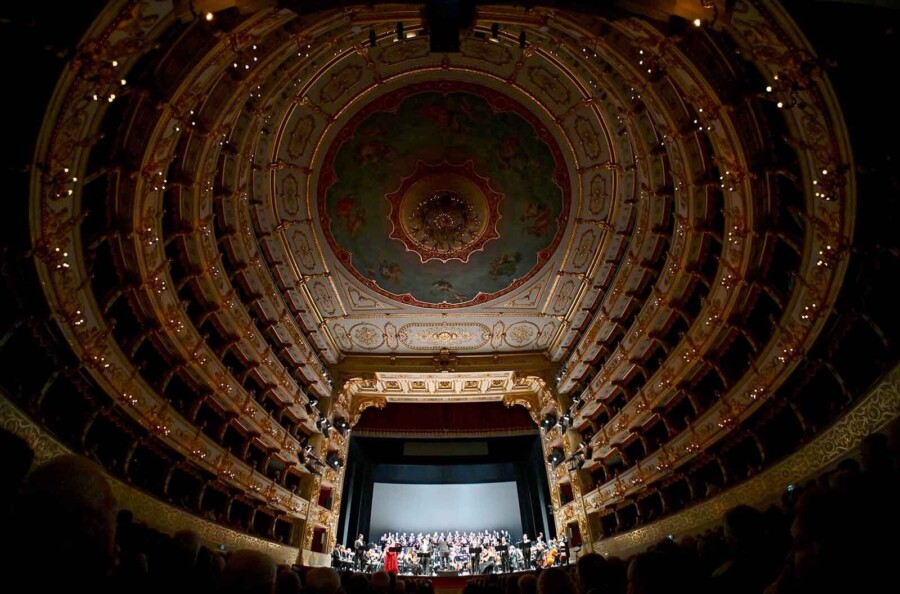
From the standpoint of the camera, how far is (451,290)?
17.7 m

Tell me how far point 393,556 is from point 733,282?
15.4 meters

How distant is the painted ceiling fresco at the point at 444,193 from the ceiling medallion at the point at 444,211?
0.04 m

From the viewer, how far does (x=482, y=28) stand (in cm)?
961

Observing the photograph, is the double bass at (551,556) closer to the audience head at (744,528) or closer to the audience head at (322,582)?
the audience head at (322,582)

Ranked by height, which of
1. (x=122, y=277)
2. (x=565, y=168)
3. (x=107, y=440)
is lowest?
(x=107, y=440)

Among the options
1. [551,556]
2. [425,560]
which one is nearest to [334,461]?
[425,560]

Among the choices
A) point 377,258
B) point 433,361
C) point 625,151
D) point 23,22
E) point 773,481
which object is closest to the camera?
point 23,22

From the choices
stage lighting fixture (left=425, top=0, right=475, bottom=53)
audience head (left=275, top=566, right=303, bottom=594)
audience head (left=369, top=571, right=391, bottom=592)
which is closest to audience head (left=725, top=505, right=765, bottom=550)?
audience head (left=275, top=566, right=303, bottom=594)

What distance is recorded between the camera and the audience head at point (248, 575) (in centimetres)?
211

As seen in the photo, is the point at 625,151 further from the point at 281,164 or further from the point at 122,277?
the point at 122,277

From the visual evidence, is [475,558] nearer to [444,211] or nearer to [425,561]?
[425,561]

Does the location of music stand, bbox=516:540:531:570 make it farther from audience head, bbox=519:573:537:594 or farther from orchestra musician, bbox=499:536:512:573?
audience head, bbox=519:573:537:594

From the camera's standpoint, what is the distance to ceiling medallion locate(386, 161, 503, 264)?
594 inches

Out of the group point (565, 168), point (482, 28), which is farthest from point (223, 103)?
point (565, 168)
